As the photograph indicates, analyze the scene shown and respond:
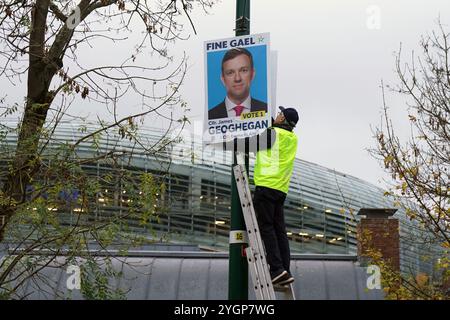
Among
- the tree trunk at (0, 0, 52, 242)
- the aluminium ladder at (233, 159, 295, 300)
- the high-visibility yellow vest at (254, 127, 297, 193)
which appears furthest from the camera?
Answer: the tree trunk at (0, 0, 52, 242)

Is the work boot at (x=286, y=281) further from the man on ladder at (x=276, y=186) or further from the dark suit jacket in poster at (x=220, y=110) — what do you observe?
the dark suit jacket in poster at (x=220, y=110)

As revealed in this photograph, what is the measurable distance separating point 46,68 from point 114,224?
226cm

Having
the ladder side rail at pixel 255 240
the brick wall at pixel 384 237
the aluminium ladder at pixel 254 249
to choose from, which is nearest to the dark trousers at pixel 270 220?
the aluminium ladder at pixel 254 249

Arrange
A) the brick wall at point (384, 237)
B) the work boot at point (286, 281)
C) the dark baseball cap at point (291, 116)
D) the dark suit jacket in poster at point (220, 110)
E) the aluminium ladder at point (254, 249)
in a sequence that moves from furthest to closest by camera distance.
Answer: the brick wall at point (384, 237)
the dark baseball cap at point (291, 116)
the dark suit jacket in poster at point (220, 110)
the work boot at point (286, 281)
the aluminium ladder at point (254, 249)

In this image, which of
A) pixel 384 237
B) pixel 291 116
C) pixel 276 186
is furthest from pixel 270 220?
pixel 384 237

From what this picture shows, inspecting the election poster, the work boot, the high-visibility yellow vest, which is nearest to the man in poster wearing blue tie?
the election poster

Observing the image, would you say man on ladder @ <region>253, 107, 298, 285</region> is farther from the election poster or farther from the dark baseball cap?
the election poster

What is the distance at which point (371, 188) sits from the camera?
45.9 metres

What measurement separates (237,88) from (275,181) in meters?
0.96

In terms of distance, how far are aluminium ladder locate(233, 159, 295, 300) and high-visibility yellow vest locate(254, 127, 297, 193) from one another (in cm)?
46

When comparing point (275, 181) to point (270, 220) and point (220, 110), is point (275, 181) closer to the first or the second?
point (270, 220)

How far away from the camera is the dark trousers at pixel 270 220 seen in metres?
6.88

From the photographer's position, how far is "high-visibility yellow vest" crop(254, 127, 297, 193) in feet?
23.0
